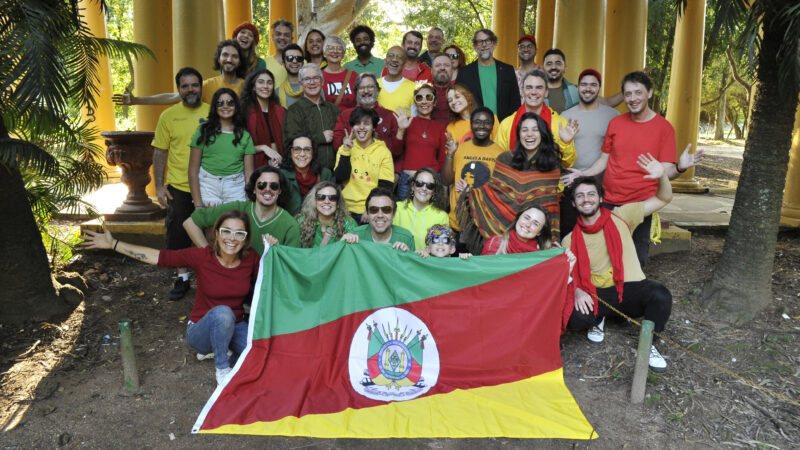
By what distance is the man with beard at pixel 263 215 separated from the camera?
192 inches

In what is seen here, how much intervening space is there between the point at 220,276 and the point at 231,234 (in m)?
0.39

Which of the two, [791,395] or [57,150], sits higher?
[57,150]

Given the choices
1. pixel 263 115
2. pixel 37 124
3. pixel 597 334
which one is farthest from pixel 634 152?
pixel 37 124

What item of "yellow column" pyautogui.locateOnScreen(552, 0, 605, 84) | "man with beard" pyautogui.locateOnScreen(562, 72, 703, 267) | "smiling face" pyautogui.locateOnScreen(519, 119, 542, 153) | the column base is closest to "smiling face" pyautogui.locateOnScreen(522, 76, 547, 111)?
"smiling face" pyautogui.locateOnScreen(519, 119, 542, 153)

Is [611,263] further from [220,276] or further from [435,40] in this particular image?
[435,40]

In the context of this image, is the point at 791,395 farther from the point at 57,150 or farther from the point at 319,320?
the point at 57,150

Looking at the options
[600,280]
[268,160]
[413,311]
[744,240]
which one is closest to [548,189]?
[600,280]

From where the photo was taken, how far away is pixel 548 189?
→ 5105 mm

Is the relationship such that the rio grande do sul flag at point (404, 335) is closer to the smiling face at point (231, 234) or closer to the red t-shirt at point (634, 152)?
the smiling face at point (231, 234)

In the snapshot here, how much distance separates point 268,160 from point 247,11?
9.96 metres

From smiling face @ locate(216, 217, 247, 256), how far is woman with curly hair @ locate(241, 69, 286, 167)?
4.69ft

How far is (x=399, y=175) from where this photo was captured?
5.97 m

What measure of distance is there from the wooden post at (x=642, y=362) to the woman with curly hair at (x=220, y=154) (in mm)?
3819

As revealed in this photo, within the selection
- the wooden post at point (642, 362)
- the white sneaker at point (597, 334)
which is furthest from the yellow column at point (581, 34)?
the wooden post at point (642, 362)
